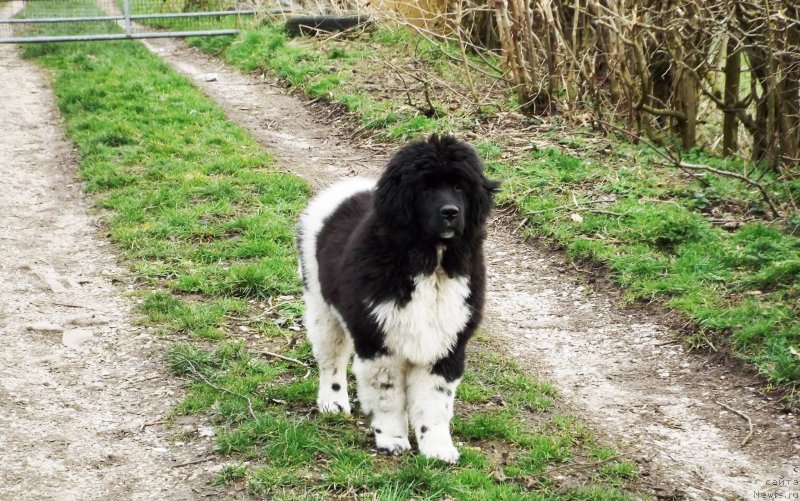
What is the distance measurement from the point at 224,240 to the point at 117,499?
3823 millimetres

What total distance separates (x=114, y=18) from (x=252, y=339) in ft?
37.7

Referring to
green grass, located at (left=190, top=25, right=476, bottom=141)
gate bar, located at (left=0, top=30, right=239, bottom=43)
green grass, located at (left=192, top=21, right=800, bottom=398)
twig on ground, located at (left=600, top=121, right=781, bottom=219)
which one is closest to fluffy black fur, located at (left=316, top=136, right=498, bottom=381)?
green grass, located at (left=192, top=21, right=800, bottom=398)

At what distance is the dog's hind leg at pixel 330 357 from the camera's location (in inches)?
216

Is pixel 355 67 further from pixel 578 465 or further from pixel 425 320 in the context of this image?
pixel 578 465

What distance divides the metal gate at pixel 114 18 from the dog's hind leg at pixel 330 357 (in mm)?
12033

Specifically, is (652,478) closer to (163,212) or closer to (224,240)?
(224,240)

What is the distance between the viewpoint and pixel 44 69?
14.9 metres

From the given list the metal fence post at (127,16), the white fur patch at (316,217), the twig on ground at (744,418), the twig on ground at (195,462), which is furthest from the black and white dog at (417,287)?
the metal fence post at (127,16)

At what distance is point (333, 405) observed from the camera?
18.0ft

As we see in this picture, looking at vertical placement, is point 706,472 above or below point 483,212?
below

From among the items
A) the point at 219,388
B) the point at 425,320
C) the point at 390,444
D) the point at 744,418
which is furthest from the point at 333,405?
the point at 744,418

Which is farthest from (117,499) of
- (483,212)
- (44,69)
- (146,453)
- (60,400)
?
(44,69)

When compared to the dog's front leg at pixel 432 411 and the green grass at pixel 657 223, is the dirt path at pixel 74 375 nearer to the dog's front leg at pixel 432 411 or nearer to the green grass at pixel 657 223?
the dog's front leg at pixel 432 411

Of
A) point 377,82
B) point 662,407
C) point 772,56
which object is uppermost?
point 772,56
